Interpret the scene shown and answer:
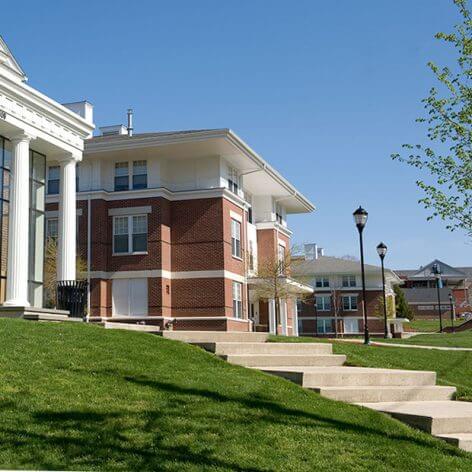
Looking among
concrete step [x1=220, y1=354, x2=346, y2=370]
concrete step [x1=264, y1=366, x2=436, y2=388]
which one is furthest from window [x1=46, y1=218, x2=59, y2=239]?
concrete step [x1=264, y1=366, x2=436, y2=388]

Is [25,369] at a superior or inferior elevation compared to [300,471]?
superior

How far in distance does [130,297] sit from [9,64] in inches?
601

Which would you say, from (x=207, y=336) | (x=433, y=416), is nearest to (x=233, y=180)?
(x=207, y=336)

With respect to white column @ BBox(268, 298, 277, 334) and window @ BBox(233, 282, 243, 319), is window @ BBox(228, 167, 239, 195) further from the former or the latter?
white column @ BBox(268, 298, 277, 334)

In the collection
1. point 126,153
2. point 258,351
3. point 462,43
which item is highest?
point 126,153

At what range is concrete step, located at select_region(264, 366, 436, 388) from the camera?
10539mm

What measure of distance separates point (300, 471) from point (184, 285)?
86.0ft

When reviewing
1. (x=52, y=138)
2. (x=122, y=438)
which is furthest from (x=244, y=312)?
(x=122, y=438)

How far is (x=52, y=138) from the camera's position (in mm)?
20391

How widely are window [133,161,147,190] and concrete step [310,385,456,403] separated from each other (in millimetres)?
24097

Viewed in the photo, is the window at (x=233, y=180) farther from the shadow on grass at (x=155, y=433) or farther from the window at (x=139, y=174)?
the shadow on grass at (x=155, y=433)

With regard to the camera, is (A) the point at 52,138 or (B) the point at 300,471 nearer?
(B) the point at 300,471

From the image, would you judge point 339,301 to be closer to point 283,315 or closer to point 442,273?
point 283,315

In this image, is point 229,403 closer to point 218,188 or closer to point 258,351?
point 258,351
